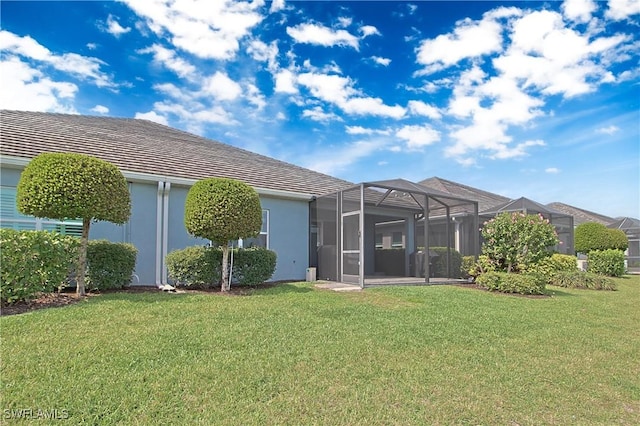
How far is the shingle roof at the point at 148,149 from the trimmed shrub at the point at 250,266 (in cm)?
299

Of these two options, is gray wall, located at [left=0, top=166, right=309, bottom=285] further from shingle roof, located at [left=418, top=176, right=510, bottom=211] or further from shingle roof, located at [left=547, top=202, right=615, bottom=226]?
shingle roof, located at [left=547, top=202, right=615, bottom=226]

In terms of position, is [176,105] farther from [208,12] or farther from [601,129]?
[601,129]

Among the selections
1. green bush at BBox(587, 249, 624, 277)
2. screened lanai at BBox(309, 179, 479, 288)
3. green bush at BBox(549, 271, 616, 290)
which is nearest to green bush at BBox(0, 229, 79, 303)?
screened lanai at BBox(309, 179, 479, 288)

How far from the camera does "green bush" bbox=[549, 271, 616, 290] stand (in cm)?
1288

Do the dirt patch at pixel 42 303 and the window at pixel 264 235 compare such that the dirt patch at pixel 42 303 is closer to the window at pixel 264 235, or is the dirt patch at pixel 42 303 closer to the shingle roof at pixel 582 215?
the window at pixel 264 235

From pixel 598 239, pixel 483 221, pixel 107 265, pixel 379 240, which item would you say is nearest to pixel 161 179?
pixel 107 265

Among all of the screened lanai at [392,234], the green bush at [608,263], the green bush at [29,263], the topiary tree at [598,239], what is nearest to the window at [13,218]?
the green bush at [29,263]

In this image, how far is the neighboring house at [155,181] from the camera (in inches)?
365

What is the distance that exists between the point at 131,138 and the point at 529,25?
495 inches

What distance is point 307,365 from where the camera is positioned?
440cm

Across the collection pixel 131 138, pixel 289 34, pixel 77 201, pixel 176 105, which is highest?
pixel 289 34

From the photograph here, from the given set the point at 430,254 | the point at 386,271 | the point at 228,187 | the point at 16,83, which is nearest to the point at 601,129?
the point at 430,254

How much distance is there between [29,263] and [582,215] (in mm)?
35271

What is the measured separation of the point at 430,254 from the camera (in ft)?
44.8
